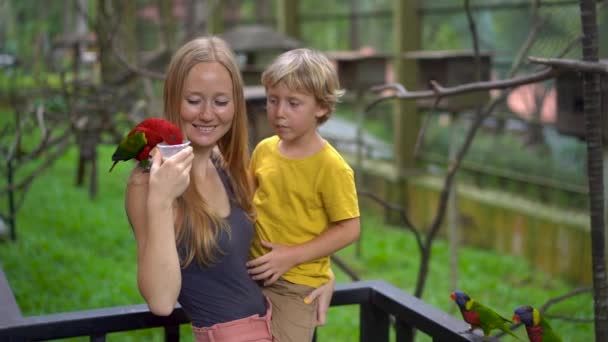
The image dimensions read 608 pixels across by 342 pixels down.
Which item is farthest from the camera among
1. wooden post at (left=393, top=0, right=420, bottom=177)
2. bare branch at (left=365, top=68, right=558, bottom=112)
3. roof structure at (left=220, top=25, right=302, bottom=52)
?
wooden post at (left=393, top=0, right=420, bottom=177)

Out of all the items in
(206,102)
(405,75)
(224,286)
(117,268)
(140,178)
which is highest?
(206,102)

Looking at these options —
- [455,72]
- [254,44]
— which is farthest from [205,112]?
Answer: [254,44]

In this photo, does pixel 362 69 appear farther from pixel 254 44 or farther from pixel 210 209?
pixel 210 209

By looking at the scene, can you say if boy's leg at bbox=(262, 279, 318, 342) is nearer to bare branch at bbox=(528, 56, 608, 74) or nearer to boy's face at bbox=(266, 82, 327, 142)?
boy's face at bbox=(266, 82, 327, 142)

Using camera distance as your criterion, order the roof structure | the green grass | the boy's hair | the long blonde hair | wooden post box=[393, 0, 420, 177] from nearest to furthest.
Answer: the long blonde hair < the boy's hair < the green grass < the roof structure < wooden post box=[393, 0, 420, 177]

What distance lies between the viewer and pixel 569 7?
5.08 meters

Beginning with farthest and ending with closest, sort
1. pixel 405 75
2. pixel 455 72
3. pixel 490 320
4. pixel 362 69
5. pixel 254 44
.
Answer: pixel 405 75
pixel 362 69
pixel 254 44
pixel 455 72
pixel 490 320

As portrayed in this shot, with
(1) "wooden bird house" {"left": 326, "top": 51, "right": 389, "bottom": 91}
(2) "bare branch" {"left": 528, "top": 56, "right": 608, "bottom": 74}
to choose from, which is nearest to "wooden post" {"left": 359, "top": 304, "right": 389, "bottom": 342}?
(2) "bare branch" {"left": 528, "top": 56, "right": 608, "bottom": 74}

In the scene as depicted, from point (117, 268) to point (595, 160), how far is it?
3686 mm

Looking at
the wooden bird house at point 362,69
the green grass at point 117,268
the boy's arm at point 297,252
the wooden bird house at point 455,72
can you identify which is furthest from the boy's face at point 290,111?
the wooden bird house at point 362,69

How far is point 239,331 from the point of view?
5.16 feet

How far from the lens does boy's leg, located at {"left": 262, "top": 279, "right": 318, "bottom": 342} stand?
5.41ft

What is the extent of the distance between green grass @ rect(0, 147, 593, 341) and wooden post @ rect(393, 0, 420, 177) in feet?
2.57

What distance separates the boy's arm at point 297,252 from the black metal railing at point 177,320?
0.81ft
